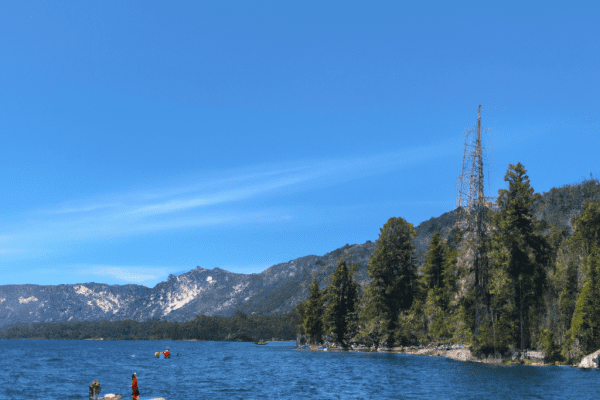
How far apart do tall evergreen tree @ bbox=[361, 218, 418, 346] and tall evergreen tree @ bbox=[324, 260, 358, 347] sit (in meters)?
7.43

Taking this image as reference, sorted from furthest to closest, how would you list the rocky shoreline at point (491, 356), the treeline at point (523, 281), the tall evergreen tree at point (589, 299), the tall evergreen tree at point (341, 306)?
the tall evergreen tree at point (341, 306)
the treeline at point (523, 281)
the tall evergreen tree at point (589, 299)
the rocky shoreline at point (491, 356)

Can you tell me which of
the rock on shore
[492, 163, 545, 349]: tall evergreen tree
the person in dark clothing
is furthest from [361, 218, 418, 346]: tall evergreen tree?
the person in dark clothing

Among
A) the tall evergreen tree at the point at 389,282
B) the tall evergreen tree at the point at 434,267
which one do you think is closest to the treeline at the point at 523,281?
the tall evergreen tree at the point at 434,267

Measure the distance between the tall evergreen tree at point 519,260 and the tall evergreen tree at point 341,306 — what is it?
60.2 m

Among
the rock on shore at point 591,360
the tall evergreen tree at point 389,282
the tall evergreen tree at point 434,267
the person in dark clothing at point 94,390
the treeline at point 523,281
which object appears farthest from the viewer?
the tall evergreen tree at point 389,282

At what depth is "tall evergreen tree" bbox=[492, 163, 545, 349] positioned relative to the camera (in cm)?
7956

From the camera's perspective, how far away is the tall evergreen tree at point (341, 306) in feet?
446

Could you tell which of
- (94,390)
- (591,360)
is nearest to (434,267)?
(591,360)

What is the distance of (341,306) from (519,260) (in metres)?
63.7

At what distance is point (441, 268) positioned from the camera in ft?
410

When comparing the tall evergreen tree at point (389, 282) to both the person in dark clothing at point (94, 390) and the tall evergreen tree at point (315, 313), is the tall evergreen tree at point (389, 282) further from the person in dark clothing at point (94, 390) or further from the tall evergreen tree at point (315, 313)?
the person in dark clothing at point (94, 390)

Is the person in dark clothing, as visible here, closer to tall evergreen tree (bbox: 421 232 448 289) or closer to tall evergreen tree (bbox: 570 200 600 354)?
tall evergreen tree (bbox: 570 200 600 354)

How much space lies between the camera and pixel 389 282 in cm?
12781

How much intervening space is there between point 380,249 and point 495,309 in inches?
1946
